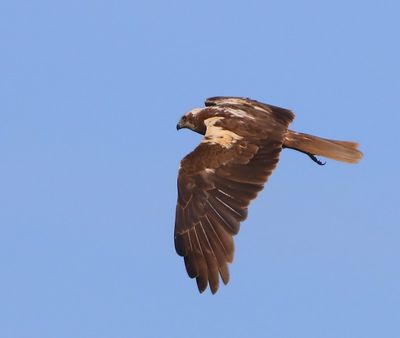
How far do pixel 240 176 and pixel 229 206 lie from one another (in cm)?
47

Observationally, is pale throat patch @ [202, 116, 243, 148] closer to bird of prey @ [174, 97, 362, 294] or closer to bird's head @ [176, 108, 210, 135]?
bird of prey @ [174, 97, 362, 294]

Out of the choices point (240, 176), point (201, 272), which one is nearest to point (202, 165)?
point (240, 176)

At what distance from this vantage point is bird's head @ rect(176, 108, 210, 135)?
1900 centimetres

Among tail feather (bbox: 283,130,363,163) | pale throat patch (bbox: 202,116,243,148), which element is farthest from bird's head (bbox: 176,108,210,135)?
tail feather (bbox: 283,130,363,163)

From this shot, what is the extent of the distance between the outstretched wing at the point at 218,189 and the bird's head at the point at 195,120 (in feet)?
3.24

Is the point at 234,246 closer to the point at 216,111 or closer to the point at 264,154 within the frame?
the point at 264,154

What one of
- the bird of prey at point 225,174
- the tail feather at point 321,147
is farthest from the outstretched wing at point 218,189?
the tail feather at point 321,147

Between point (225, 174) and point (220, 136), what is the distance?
32.9 inches

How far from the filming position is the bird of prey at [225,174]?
16188 millimetres

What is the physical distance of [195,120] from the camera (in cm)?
1917

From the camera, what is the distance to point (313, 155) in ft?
61.5

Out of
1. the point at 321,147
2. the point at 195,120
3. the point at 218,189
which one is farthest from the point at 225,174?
the point at 195,120

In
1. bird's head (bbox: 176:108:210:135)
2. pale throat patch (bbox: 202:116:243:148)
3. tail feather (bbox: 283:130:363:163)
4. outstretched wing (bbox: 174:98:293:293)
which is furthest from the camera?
bird's head (bbox: 176:108:210:135)

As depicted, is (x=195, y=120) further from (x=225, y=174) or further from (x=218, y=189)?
(x=218, y=189)
